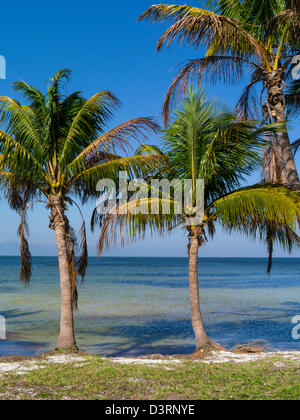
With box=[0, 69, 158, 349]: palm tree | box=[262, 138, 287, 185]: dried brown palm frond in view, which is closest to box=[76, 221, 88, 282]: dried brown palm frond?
box=[0, 69, 158, 349]: palm tree

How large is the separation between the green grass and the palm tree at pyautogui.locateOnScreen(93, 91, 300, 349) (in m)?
2.46

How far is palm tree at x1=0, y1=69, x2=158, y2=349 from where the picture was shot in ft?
34.2

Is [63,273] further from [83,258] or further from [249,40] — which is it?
[249,40]

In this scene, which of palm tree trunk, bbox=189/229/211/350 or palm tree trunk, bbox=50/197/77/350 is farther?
palm tree trunk, bbox=50/197/77/350

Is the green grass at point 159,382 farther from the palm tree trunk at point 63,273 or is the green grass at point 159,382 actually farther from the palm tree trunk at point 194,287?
the palm tree trunk at point 63,273

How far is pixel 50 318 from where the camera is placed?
2256 centimetres

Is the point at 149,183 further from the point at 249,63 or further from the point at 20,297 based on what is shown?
the point at 20,297

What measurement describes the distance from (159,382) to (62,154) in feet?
19.4

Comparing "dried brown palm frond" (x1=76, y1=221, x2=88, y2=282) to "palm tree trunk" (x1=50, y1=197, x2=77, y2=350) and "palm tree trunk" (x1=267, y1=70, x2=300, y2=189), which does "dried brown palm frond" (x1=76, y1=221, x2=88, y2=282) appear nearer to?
"palm tree trunk" (x1=50, y1=197, x2=77, y2=350)

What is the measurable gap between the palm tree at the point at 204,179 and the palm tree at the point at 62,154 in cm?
92

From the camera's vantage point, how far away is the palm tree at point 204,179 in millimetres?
9906

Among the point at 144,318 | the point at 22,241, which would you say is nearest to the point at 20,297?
the point at 144,318

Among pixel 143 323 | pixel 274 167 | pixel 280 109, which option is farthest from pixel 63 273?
pixel 143 323

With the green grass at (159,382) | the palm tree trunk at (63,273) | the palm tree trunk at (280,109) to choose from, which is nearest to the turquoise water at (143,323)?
the palm tree trunk at (63,273)
